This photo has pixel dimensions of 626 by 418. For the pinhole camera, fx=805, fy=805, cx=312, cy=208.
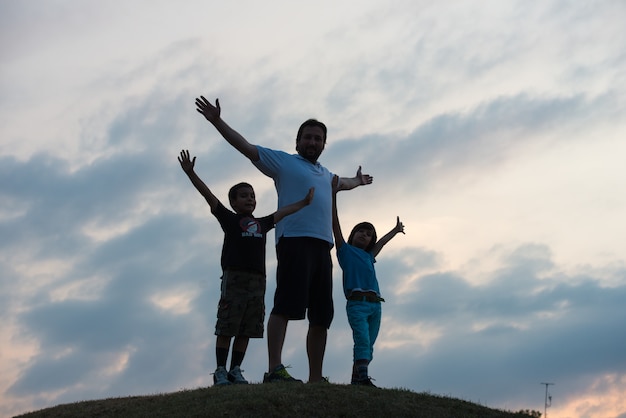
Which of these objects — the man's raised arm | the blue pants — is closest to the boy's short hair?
the man's raised arm

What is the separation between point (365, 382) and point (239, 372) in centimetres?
168

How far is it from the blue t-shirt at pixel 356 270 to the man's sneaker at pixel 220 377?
76.7 inches

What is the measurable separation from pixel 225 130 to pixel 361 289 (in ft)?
9.38

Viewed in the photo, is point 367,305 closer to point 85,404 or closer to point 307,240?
point 307,240

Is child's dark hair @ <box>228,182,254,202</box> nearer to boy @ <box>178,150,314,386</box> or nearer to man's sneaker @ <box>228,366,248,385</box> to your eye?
boy @ <box>178,150,314,386</box>

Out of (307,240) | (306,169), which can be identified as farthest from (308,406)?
(306,169)

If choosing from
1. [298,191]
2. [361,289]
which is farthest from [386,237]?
[298,191]

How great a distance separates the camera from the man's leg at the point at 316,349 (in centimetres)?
1048

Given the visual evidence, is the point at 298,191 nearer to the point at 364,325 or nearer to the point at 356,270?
the point at 356,270

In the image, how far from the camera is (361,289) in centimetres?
1095

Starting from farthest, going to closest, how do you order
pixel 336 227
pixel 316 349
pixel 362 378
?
pixel 336 227, pixel 362 378, pixel 316 349

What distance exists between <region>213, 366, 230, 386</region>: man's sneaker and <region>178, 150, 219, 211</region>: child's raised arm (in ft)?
6.97

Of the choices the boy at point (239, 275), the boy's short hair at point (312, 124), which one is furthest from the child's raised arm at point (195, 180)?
the boy's short hair at point (312, 124)

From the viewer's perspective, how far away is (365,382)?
35.1 ft
